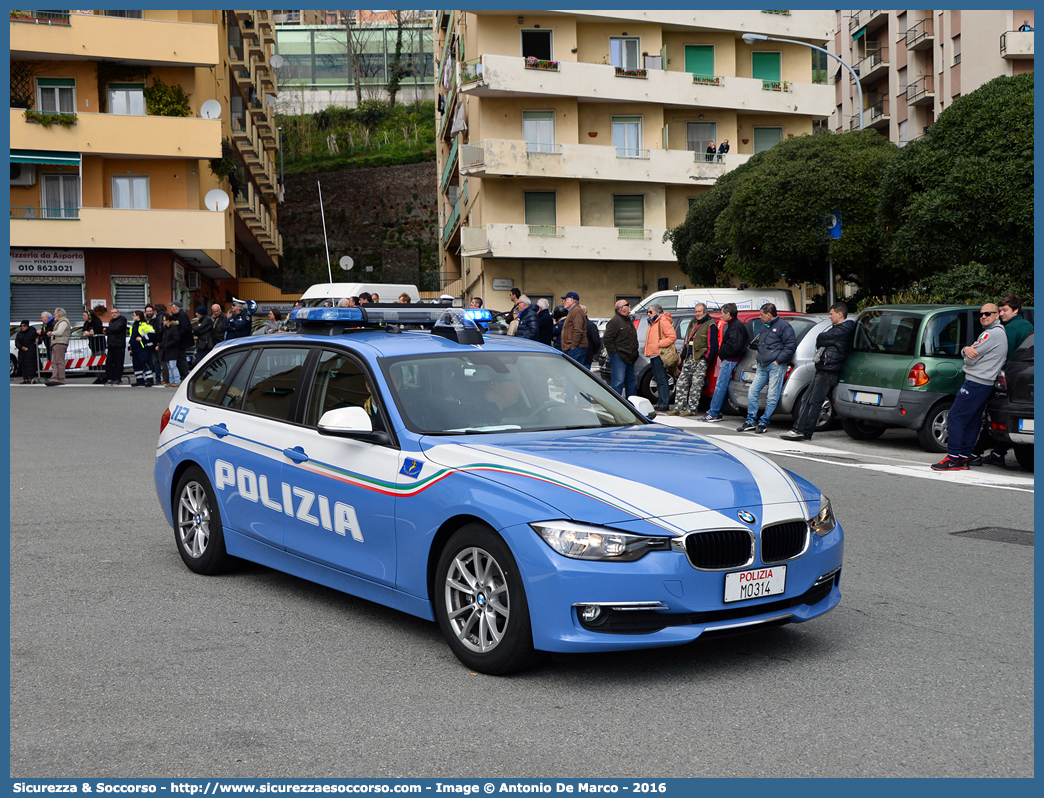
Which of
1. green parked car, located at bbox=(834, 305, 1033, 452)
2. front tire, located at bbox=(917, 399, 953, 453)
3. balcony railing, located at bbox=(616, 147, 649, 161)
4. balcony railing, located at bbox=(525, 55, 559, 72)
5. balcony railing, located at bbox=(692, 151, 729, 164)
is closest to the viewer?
green parked car, located at bbox=(834, 305, 1033, 452)

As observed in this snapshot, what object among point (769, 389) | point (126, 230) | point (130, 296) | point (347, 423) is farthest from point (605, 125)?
point (347, 423)

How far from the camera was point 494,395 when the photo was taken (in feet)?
18.8

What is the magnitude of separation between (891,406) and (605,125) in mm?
31943

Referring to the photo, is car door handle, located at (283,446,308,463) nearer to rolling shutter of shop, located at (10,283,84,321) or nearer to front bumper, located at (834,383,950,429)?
front bumper, located at (834,383,950,429)

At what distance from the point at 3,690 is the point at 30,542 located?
12.1ft

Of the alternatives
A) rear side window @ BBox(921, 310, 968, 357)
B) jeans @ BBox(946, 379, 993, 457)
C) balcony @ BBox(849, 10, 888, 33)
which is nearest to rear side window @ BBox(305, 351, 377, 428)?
jeans @ BBox(946, 379, 993, 457)

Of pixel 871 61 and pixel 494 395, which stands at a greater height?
pixel 871 61

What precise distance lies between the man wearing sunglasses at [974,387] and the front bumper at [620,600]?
7.86 metres

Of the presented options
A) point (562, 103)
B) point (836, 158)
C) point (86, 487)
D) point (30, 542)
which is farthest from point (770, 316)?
point (562, 103)

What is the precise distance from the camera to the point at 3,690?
14.3 ft

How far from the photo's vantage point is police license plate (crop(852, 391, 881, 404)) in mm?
13625

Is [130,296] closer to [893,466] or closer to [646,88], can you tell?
[646,88]

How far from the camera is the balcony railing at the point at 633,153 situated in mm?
42812

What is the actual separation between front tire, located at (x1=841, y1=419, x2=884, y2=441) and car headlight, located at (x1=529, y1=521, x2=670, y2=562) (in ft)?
36.2
